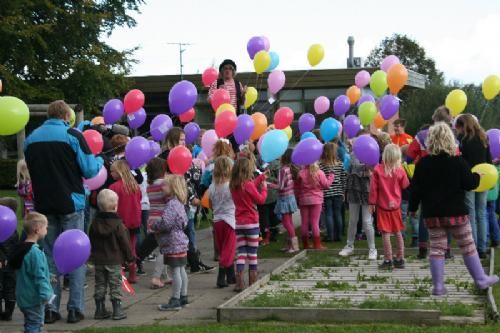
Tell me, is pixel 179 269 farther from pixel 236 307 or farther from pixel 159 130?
pixel 159 130

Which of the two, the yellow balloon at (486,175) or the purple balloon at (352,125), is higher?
the purple balloon at (352,125)

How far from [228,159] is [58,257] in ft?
9.75

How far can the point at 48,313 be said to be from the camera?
7527 millimetres

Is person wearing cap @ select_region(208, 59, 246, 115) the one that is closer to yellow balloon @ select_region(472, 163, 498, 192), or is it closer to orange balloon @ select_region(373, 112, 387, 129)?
orange balloon @ select_region(373, 112, 387, 129)

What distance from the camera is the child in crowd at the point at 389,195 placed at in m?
9.84

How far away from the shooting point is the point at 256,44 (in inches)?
515

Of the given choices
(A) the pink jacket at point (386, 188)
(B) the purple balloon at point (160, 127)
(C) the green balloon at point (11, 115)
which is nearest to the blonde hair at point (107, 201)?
(C) the green balloon at point (11, 115)

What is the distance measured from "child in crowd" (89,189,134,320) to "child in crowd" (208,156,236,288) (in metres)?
1.68

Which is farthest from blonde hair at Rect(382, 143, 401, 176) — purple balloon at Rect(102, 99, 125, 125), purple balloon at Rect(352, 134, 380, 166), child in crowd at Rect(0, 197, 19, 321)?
child in crowd at Rect(0, 197, 19, 321)

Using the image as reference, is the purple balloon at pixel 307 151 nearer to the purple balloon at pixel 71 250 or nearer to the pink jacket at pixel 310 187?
the pink jacket at pixel 310 187

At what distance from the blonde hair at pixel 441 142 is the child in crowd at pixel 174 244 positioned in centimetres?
279

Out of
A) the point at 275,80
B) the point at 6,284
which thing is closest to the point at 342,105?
the point at 275,80

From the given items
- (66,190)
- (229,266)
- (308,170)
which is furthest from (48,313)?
(308,170)

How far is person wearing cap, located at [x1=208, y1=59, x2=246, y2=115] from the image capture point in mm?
12008
